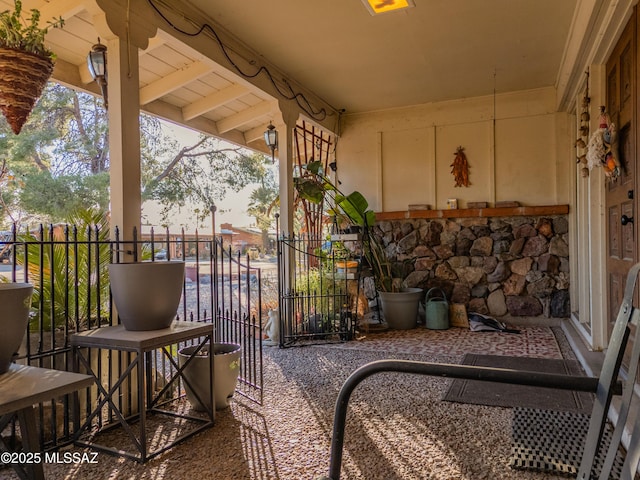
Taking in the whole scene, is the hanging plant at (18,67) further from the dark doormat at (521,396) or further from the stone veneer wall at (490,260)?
the stone veneer wall at (490,260)

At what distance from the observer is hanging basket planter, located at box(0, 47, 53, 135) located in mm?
2066

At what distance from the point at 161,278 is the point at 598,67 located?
3.61m

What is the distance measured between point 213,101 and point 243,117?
0.67 metres

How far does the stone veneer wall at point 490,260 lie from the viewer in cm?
510

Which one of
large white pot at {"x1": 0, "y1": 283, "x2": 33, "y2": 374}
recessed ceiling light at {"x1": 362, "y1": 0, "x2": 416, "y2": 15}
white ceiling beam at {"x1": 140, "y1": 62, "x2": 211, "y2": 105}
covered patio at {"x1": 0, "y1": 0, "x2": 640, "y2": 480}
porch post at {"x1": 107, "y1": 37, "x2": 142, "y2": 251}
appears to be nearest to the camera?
large white pot at {"x1": 0, "y1": 283, "x2": 33, "y2": 374}

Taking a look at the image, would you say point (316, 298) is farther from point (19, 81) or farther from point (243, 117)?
point (19, 81)

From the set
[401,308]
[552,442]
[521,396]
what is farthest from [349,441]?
[401,308]

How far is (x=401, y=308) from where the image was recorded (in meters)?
5.11

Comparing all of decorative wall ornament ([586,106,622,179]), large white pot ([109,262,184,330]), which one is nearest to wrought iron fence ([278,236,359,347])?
large white pot ([109,262,184,330])

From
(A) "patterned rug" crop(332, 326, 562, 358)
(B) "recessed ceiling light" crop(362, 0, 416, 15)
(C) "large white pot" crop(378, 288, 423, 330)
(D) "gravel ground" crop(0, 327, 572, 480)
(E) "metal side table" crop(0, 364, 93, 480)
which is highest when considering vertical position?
(B) "recessed ceiling light" crop(362, 0, 416, 15)

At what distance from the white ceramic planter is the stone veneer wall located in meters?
3.29

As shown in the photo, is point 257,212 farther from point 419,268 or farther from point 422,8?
point 422,8

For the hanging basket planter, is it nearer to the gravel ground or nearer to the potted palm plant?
the gravel ground

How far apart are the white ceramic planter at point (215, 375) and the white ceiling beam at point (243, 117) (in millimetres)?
3220
